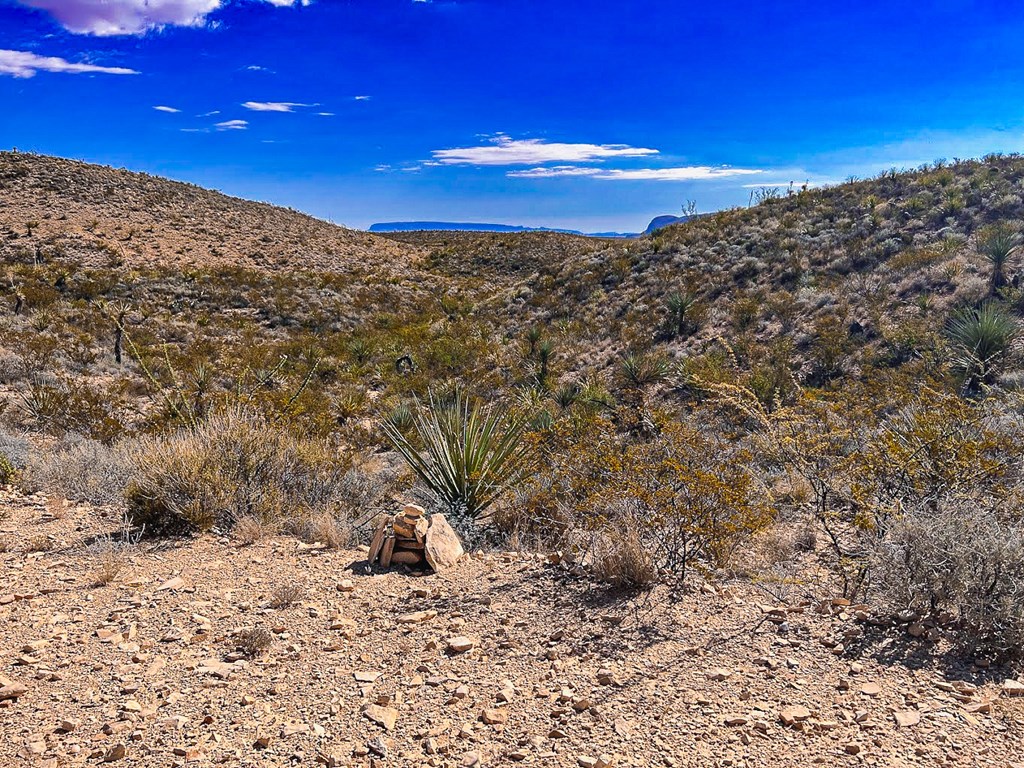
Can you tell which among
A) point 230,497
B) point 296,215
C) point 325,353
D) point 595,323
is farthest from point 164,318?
point 296,215

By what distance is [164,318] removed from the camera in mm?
23047

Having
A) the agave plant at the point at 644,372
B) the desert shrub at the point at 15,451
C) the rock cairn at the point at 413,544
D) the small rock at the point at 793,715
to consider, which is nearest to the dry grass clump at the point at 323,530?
the rock cairn at the point at 413,544

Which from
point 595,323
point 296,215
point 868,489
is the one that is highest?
point 296,215

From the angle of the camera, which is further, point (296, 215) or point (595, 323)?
point (296, 215)

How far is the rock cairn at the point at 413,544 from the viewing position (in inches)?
186

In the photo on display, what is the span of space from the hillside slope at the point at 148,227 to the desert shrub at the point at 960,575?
34.2 m

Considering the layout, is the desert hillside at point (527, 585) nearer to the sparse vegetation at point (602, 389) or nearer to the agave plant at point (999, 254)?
the sparse vegetation at point (602, 389)

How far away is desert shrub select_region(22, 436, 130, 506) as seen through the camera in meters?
6.04

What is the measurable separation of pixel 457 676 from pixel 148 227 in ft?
137

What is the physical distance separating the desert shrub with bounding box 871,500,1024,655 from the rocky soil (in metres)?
0.19

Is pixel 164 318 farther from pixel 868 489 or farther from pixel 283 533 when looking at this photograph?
pixel 868 489

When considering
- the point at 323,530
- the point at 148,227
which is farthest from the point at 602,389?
the point at 148,227

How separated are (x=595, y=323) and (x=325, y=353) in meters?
8.45

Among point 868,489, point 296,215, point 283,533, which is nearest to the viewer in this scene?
point 868,489
